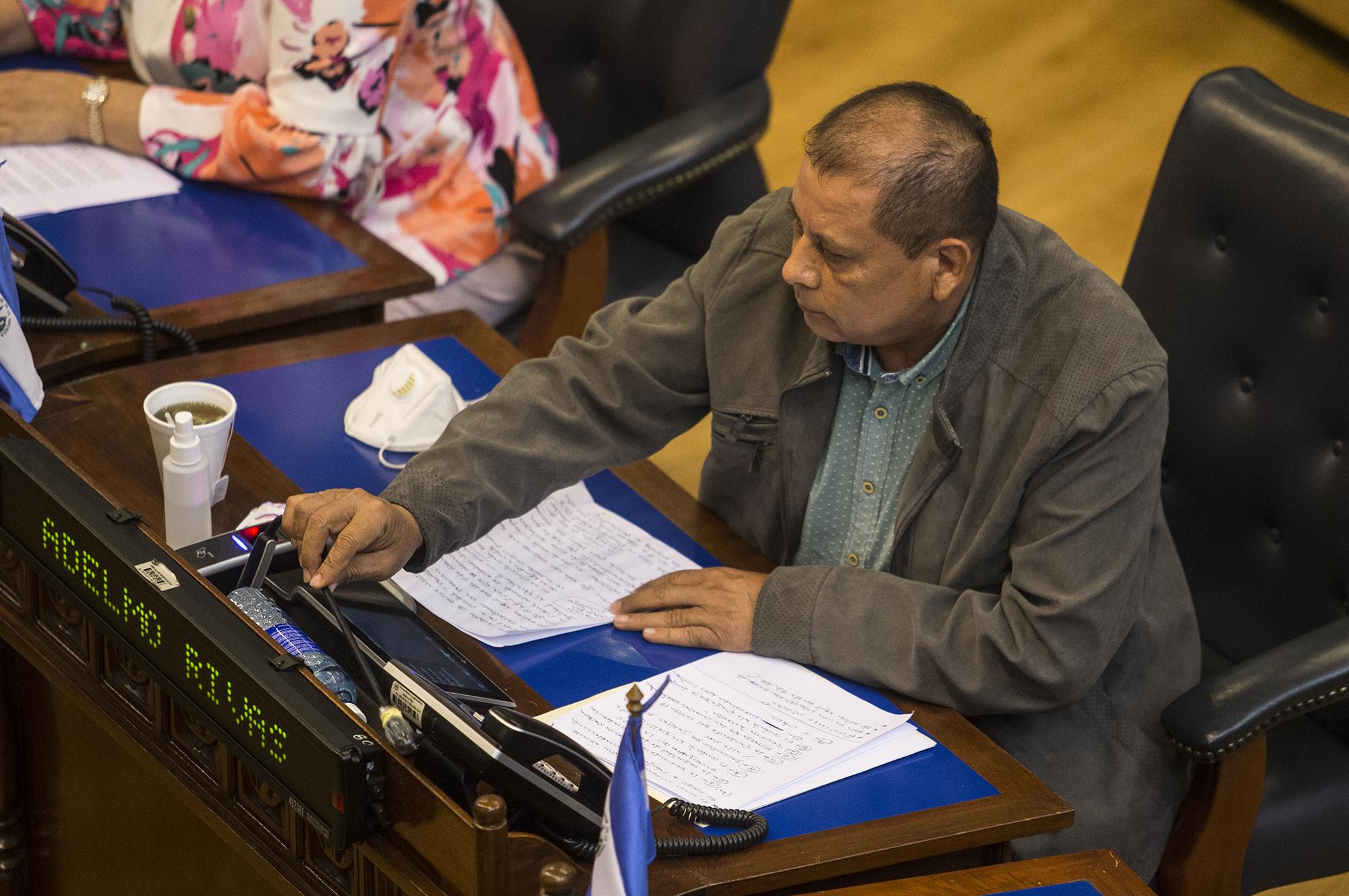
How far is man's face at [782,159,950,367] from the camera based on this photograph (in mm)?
1470

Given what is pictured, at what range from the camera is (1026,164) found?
12.7ft

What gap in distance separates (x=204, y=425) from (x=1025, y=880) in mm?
928

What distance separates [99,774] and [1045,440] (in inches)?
40.6

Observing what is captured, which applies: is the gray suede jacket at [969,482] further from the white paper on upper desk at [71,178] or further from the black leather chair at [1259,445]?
the white paper on upper desk at [71,178]

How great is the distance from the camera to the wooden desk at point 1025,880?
123 centimetres

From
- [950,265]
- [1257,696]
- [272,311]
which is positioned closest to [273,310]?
[272,311]

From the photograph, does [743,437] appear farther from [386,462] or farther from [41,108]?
[41,108]

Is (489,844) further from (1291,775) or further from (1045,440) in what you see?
(1291,775)

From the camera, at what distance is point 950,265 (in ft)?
5.01

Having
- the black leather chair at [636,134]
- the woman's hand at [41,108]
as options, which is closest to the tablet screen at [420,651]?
the black leather chair at [636,134]

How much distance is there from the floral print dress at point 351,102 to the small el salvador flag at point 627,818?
143 cm

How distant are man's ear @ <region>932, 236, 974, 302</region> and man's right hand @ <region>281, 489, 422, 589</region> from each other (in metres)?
0.57

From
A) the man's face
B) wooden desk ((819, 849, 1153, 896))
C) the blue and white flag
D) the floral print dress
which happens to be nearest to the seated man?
the man's face

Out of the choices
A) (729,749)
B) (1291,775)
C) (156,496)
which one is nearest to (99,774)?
(156,496)
